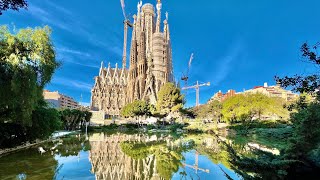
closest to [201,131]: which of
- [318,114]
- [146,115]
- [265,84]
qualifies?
[146,115]

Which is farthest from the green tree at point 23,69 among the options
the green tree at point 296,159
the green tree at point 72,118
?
the green tree at point 72,118

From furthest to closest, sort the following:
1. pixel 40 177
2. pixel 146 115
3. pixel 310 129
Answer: pixel 146 115 < pixel 40 177 < pixel 310 129

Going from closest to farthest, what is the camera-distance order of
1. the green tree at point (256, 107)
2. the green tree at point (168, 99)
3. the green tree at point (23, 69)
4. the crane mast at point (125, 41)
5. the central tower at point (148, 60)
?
the green tree at point (23, 69) < the green tree at point (256, 107) < the green tree at point (168, 99) < the central tower at point (148, 60) < the crane mast at point (125, 41)

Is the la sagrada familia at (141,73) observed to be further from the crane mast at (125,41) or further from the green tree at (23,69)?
the green tree at (23,69)

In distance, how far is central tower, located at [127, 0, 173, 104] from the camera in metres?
85.2

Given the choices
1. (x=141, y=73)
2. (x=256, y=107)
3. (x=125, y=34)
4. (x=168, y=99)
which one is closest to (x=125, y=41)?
(x=125, y=34)

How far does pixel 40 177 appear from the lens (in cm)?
988

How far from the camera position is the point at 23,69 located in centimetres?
1497

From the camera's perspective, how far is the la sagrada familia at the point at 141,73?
85875 mm

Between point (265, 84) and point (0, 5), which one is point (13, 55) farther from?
point (265, 84)

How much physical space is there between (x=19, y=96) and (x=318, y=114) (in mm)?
14461

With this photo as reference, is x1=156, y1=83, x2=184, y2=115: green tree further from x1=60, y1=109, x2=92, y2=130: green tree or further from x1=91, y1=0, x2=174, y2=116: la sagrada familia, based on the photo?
x1=91, y1=0, x2=174, y2=116: la sagrada familia

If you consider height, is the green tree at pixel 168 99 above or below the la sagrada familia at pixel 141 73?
below

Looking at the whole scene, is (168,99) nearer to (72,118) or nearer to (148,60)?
(72,118)
